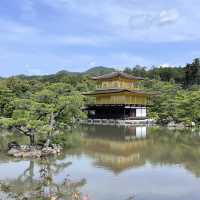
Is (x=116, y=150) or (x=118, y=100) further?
(x=118, y=100)

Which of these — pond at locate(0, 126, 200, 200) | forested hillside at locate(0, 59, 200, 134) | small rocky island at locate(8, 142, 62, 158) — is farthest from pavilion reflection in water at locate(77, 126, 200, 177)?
forested hillside at locate(0, 59, 200, 134)

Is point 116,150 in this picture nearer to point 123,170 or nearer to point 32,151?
point 32,151

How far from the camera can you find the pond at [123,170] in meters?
11.5

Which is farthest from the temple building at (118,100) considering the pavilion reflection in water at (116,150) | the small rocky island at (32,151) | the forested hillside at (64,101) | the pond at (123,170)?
the small rocky island at (32,151)

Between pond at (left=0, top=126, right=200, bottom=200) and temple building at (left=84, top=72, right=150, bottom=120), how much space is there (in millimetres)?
17275

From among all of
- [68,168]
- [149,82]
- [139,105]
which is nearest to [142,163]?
[68,168]

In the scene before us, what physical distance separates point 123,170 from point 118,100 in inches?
1007

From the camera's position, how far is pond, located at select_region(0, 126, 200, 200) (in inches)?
452

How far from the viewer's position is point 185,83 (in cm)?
7331

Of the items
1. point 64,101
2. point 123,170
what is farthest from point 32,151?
point 123,170

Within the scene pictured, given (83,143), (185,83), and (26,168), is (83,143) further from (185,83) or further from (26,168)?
(185,83)

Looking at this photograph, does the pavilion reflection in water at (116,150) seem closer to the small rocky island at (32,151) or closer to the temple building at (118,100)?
the small rocky island at (32,151)

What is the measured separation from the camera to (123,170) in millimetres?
15312

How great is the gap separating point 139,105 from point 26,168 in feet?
92.0
